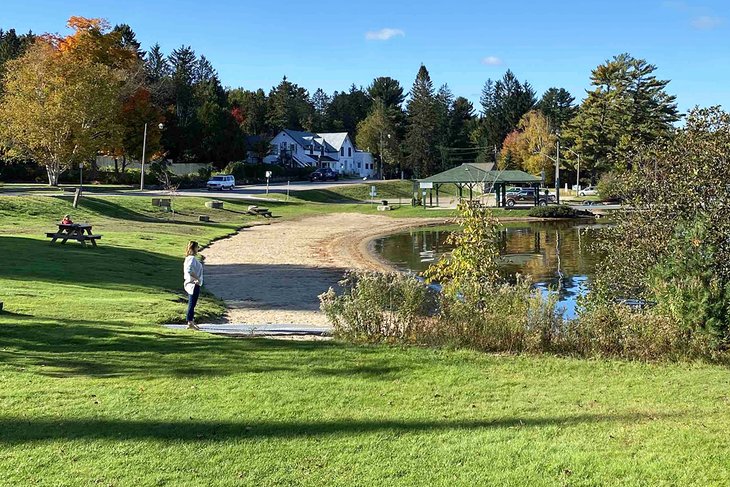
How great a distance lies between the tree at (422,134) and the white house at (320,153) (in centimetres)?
914

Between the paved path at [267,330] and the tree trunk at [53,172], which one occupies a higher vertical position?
the tree trunk at [53,172]

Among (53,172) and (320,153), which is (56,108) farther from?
(320,153)

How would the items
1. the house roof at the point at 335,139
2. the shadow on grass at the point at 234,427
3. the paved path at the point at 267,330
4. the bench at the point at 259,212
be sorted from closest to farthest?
the shadow on grass at the point at 234,427
the paved path at the point at 267,330
the bench at the point at 259,212
the house roof at the point at 335,139

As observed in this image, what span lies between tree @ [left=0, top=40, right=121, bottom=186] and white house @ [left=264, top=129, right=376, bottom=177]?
50.7m

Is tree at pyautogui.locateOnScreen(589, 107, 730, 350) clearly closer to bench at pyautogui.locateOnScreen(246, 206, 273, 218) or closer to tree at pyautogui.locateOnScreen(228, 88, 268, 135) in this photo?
bench at pyautogui.locateOnScreen(246, 206, 273, 218)

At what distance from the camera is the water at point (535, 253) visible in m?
21.6

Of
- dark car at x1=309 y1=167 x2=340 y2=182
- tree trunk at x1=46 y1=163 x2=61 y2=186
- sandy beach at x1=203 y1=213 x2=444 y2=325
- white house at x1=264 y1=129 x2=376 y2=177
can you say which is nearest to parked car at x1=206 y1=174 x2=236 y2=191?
tree trunk at x1=46 y1=163 x2=61 y2=186

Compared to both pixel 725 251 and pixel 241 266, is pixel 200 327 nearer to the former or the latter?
pixel 725 251

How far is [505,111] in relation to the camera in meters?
115

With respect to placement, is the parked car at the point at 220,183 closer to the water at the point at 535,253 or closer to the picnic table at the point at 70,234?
the water at the point at 535,253

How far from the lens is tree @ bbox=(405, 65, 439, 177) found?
108 m

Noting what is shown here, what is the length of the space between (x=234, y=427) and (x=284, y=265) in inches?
704

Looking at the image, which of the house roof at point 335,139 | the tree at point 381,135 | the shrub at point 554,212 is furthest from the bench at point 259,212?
the house roof at point 335,139

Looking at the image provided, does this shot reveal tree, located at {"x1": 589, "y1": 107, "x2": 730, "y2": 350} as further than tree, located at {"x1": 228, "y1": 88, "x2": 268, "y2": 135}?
No
